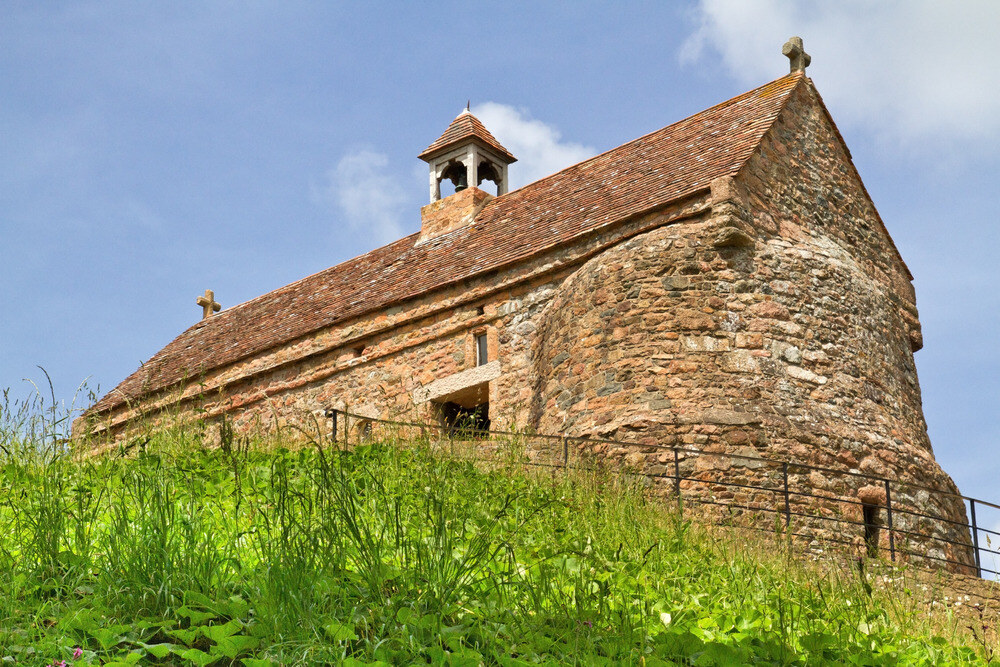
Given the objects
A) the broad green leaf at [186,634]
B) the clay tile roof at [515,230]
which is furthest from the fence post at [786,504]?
the broad green leaf at [186,634]

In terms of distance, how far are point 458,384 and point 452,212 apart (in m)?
5.36

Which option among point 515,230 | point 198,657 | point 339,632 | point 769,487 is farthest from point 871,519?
point 198,657

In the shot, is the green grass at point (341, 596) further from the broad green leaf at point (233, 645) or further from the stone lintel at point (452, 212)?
the stone lintel at point (452, 212)

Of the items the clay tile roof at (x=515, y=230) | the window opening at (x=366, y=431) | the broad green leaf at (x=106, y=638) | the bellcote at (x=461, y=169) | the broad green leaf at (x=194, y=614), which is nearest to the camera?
the broad green leaf at (x=106, y=638)

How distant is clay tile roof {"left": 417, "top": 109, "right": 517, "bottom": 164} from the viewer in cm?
2205

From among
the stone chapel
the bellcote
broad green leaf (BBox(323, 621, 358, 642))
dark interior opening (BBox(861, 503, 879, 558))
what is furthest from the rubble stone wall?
broad green leaf (BBox(323, 621, 358, 642))

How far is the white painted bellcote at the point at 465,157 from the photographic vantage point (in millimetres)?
21938

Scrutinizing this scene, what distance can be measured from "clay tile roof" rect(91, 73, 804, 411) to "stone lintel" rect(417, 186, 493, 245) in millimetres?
266

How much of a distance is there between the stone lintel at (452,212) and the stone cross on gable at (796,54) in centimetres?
669

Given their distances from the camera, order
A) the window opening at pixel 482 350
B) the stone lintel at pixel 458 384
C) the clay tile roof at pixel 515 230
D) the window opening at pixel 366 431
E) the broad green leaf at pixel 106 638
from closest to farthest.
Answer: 1. the broad green leaf at pixel 106 638
2. the window opening at pixel 366 431
3. the clay tile roof at pixel 515 230
4. the stone lintel at pixel 458 384
5. the window opening at pixel 482 350

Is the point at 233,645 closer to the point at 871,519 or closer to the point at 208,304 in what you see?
the point at 871,519

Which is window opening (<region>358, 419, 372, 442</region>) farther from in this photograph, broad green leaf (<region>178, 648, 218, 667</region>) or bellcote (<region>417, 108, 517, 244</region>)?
bellcote (<region>417, 108, 517, 244</region>)

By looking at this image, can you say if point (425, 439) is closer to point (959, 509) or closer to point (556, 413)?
point (556, 413)

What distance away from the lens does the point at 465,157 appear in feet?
72.0
